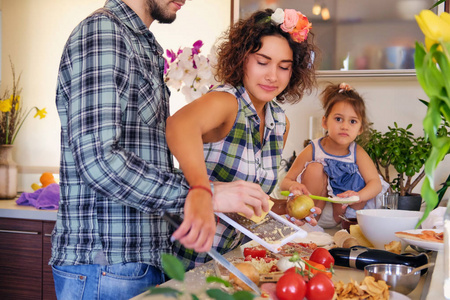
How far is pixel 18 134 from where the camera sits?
3.13 metres

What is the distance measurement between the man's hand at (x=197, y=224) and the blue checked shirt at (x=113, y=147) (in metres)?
0.10

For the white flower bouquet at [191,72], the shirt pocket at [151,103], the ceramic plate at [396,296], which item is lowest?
the ceramic plate at [396,296]

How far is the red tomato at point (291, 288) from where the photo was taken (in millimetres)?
854

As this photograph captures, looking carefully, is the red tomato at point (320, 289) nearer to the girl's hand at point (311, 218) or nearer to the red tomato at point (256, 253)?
the red tomato at point (256, 253)

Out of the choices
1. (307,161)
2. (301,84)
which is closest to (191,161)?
(301,84)

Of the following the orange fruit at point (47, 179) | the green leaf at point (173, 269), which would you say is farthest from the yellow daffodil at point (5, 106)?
the green leaf at point (173, 269)

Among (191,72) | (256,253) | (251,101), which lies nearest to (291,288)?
(256,253)

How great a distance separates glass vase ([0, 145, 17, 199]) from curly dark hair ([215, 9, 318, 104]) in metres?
1.64

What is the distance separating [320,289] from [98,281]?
47 centimetres

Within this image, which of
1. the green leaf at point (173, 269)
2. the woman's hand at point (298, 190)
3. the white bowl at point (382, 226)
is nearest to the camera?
the green leaf at point (173, 269)

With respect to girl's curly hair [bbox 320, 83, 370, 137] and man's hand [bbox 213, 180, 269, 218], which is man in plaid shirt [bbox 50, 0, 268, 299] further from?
girl's curly hair [bbox 320, 83, 370, 137]

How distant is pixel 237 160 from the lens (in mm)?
1336

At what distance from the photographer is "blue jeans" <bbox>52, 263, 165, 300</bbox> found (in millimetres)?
1059

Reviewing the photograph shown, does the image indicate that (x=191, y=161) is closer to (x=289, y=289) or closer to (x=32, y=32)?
(x=289, y=289)
